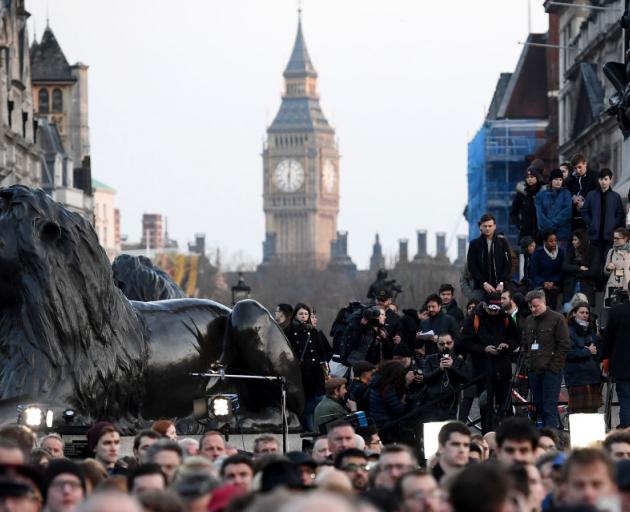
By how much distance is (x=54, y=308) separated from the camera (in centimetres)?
2008

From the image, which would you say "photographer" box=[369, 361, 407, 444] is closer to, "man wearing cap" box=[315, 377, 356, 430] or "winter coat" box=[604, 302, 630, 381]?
"man wearing cap" box=[315, 377, 356, 430]

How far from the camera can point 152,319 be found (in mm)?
21422

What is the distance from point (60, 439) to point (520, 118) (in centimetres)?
8655

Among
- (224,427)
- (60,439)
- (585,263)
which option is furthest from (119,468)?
(585,263)

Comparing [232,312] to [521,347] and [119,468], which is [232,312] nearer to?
[521,347]

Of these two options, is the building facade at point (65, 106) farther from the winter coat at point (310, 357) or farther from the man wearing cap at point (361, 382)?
the man wearing cap at point (361, 382)

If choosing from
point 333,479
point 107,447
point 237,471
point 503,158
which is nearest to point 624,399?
point 107,447

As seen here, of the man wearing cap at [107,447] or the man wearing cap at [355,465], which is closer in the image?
the man wearing cap at [355,465]

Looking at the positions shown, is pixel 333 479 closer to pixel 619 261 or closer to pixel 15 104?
pixel 619 261

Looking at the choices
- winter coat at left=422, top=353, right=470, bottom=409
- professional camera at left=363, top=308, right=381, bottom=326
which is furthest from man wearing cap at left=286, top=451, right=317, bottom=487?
professional camera at left=363, top=308, right=381, bottom=326

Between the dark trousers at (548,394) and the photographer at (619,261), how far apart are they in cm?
328

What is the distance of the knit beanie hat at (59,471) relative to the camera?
13.5 m

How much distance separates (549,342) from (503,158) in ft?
257

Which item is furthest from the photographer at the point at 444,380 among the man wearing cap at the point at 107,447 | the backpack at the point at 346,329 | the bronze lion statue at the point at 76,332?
the man wearing cap at the point at 107,447
